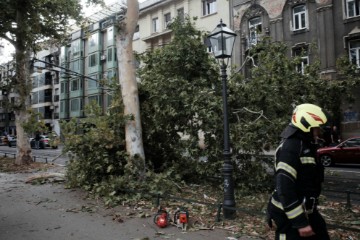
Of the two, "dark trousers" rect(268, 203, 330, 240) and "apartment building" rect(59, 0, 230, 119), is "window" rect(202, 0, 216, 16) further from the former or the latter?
"dark trousers" rect(268, 203, 330, 240)

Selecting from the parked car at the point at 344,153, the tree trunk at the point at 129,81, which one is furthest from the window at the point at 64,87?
the tree trunk at the point at 129,81

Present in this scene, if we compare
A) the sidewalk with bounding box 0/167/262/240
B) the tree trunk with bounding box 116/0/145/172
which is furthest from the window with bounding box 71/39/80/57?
the sidewalk with bounding box 0/167/262/240

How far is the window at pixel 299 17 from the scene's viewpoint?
76.0 ft

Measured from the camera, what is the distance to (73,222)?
6.17m

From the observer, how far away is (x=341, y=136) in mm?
21016

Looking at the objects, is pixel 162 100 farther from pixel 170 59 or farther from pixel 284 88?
pixel 284 88

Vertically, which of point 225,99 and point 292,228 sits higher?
point 225,99

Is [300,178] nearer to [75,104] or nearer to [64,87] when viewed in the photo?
[75,104]

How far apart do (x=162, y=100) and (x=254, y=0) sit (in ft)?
63.2

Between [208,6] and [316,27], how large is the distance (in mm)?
10007

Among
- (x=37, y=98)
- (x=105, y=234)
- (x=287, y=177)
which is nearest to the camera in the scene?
(x=287, y=177)

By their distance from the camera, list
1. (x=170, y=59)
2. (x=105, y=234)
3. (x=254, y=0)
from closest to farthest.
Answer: (x=105, y=234) → (x=170, y=59) → (x=254, y=0)

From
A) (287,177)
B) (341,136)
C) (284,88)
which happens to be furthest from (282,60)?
(341,136)

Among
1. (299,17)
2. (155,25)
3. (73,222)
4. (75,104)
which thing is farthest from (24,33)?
(75,104)
